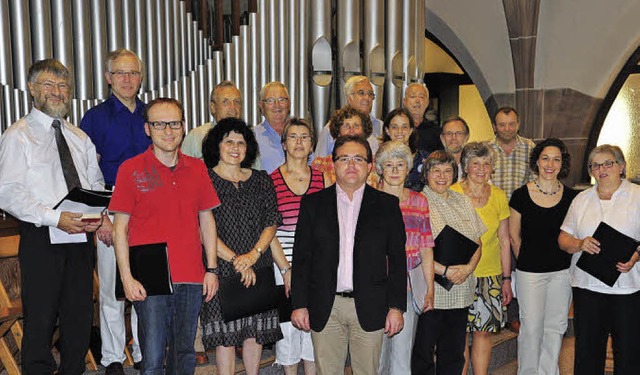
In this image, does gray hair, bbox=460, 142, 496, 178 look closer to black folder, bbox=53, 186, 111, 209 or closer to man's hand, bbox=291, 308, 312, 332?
man's hand, bbox=291, 308, 312, 332

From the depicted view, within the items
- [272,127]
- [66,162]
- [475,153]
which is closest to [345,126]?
[272,127]

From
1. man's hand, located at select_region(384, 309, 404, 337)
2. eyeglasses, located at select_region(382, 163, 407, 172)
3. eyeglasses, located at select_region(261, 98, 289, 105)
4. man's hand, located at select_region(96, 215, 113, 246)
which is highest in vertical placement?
eyeglasses, located at select_region(261, 98, 289, 105)

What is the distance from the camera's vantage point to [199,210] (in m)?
3.43

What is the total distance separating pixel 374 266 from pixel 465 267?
780mm

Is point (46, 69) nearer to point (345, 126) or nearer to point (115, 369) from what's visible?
point (115, 369)

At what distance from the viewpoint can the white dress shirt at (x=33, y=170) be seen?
3385 mm

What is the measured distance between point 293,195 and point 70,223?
1.06 m

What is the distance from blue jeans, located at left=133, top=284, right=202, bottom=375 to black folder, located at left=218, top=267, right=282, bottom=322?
0.58 feet

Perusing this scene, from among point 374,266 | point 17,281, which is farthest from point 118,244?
point 17,281

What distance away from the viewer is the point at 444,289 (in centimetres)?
404

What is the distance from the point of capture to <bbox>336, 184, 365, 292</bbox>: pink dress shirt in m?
3.49

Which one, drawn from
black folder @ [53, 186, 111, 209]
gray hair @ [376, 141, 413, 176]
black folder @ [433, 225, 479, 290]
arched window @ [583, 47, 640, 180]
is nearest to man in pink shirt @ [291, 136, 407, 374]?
gray hair @ [376, 141, 413, 176]

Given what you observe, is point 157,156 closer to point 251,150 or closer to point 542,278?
point 251,150

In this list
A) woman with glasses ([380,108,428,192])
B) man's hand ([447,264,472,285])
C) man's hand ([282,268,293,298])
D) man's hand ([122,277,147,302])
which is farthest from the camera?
woman with glasses ([380,108,428,192])
